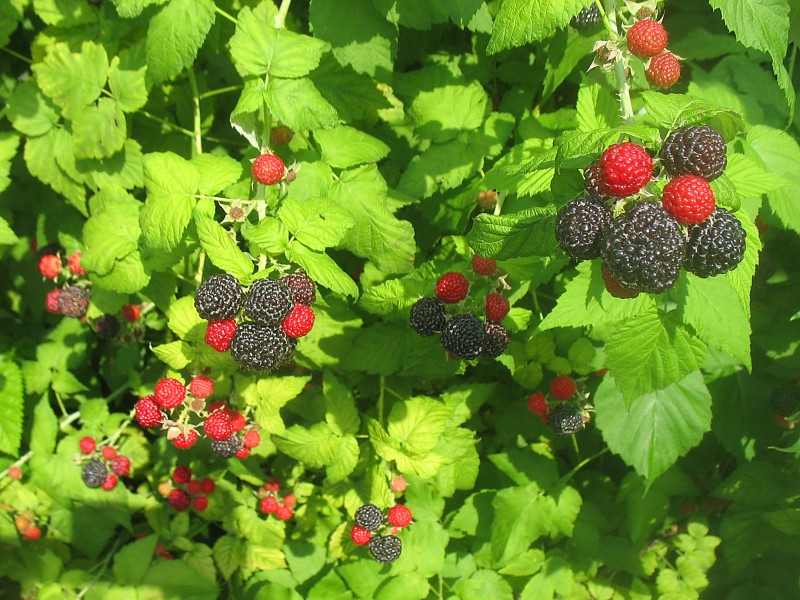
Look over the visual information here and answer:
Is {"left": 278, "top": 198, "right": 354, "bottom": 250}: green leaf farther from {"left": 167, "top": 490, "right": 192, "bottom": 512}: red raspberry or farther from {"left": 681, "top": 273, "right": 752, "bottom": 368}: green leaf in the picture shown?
{"left": 167, "top": 490, "right": 192, "bottom": 512}: red raspberry

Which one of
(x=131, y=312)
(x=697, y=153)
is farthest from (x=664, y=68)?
(x=131, y=312)

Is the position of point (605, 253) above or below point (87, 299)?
above

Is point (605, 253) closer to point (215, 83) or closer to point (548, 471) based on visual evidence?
point (548, 471)

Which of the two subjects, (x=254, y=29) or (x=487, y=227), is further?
(x=254, y=29)

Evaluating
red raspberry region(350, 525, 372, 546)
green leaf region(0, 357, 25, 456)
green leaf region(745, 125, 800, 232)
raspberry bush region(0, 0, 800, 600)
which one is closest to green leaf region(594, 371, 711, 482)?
raspberry bush region(0, 0, 800, 600)

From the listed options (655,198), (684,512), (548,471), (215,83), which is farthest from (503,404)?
(215,83)

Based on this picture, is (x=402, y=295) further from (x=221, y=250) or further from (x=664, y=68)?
(x=664, y=68)
